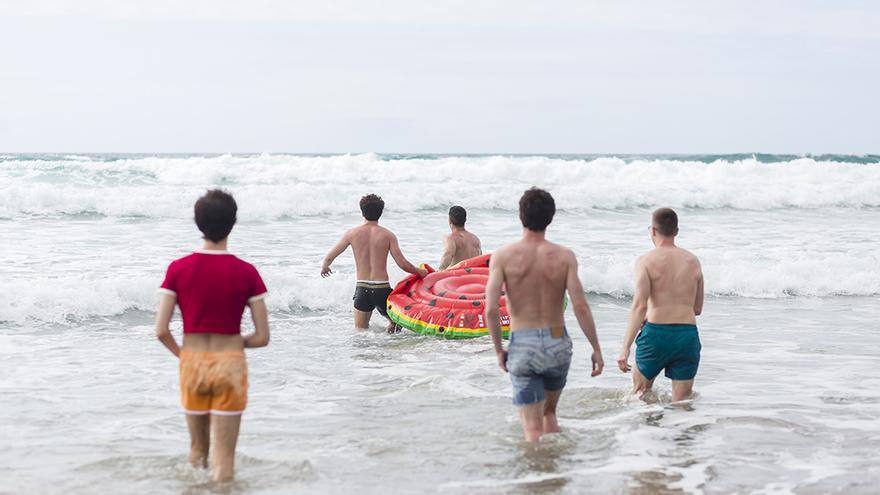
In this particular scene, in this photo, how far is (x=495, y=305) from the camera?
491cm

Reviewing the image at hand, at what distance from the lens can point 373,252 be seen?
361 inches

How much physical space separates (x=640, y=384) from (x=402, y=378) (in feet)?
6.56

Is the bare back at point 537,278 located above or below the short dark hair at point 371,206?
below

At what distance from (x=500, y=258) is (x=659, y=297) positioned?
62.2 inches

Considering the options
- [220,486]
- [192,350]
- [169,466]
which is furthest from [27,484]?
[192,350]

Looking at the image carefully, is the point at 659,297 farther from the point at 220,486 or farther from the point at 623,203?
the point at 623,203

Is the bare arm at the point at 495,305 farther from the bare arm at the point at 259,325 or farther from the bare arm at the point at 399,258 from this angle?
the bare arm at the point at 399,258

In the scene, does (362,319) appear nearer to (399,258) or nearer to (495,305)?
(399,258)

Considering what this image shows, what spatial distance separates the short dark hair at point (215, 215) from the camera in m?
4.22

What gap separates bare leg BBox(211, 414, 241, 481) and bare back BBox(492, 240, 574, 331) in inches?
62.9

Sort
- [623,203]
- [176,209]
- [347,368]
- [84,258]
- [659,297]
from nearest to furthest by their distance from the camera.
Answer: [659,297] < [347,368] < [84,258] < [176,209] < [623,203]

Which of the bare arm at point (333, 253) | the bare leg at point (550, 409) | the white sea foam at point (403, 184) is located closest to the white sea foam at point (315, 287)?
the bare arm at point (333, 253)

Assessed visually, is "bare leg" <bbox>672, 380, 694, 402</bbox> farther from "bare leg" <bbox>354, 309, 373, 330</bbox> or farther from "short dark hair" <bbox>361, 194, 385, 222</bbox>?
"bare leg" <bbox>354, 309, 373, 330</bbox>

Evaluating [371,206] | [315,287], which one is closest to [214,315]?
[371,206]
